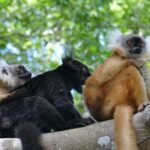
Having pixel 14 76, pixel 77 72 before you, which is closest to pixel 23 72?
pixel 14 76

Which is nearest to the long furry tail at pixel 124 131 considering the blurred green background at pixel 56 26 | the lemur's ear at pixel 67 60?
the lemur's ear at pixel 67 60

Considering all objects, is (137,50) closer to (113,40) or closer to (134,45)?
(134,45)

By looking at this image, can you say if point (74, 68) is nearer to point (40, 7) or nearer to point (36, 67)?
point (36, 67)

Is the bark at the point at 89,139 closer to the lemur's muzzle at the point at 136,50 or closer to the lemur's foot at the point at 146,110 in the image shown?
the lemur's foot at the point at 146,110

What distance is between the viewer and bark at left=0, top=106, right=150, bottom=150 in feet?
19.0

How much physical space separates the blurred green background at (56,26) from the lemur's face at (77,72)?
4121 millimetres

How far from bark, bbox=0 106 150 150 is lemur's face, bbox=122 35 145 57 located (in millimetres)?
1629

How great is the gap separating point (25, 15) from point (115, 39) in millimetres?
7558

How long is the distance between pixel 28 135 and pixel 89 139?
0.93 meters

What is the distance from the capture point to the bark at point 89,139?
5797 millimetres

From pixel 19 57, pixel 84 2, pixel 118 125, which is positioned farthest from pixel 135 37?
pixel 19 57

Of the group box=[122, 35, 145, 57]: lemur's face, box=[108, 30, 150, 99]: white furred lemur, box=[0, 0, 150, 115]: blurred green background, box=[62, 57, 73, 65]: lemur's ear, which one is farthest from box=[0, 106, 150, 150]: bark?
box=[0, 0, 150, 115]: blurred green background

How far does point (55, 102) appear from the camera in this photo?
7574 mm

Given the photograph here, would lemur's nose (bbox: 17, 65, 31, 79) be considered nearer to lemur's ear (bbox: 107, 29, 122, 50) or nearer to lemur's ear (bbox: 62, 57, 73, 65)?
lemur's ear (bbox: 62, 57, 73, 65)
